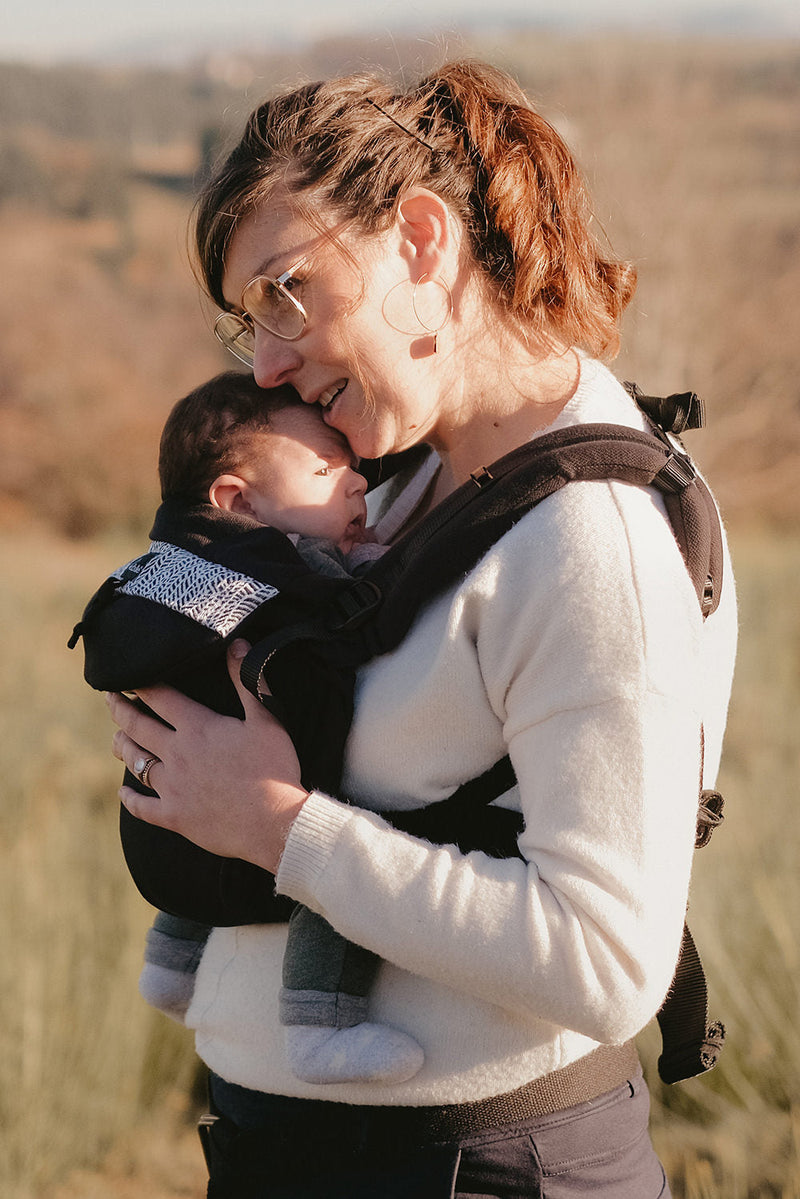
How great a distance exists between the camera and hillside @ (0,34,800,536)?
12.8 m

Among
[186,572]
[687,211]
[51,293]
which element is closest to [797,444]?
[687,211]

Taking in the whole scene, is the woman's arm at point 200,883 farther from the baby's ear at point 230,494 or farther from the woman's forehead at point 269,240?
the woman's forehead at point 269,240

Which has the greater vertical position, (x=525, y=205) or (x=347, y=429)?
(x=525, y=205)

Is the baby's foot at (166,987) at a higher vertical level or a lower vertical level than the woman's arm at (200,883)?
lower

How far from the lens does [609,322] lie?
1645 millimetres

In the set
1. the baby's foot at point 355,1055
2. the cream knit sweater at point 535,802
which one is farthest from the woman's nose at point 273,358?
the baby's foot at point 355,1055

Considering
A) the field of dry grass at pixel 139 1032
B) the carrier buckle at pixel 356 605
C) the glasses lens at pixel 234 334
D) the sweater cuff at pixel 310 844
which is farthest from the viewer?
the field of dry grass at pixel 139 1032

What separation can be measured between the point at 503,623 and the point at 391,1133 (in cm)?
64

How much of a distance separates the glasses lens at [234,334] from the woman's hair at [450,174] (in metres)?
0.08

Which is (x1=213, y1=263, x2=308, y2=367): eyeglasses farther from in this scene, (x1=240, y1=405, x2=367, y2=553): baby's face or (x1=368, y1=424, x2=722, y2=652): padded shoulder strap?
(x1=368, y1=424, x2=722, y2=652): padded shoulder strap

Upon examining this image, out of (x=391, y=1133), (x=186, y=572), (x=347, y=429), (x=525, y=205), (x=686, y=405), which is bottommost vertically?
(x=391, y=1133)

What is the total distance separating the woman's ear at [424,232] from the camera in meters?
1.49

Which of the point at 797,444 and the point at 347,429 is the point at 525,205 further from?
the point at 797,444

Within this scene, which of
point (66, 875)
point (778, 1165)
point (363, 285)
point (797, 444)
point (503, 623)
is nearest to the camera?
point (503, 623)
